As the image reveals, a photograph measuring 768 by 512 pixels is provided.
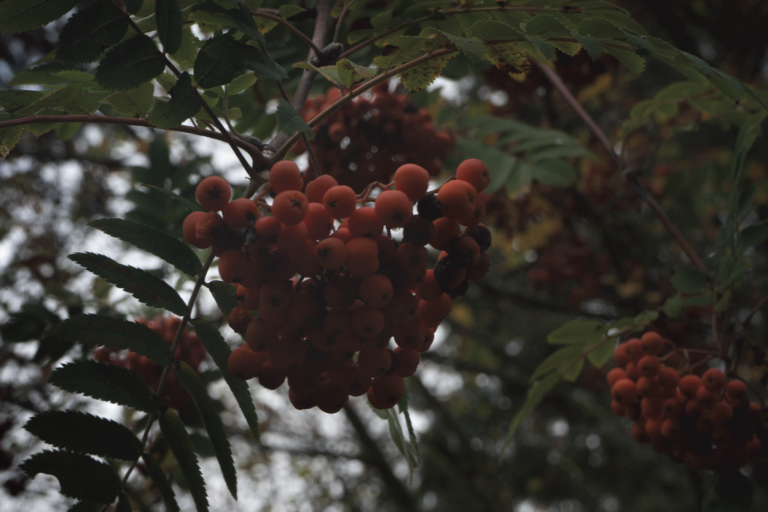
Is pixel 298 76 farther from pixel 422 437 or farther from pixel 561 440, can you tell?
pixel 561 440

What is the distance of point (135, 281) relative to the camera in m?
1.13

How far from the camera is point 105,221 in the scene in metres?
1.05

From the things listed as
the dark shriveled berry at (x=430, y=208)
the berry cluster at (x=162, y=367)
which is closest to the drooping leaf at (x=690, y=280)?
the dark shriveled berry at (x=430, y=208)

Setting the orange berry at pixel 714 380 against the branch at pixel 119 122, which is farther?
the orange berry at pixel 714 380

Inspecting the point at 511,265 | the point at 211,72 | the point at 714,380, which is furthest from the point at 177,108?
the point at 511,265

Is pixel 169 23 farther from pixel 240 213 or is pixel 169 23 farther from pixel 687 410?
pixel 687 410

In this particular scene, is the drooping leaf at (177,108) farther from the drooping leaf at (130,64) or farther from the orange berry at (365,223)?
the orange berry at (365,223)

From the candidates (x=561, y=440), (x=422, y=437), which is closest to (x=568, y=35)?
(x=422, y=437)

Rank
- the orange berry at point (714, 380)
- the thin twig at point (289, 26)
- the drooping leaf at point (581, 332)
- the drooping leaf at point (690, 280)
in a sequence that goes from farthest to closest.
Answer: the drooping leaf at point (581, 332), the drooping leaf at point (690, 280), the orange berry at point (714, 380), the thin twig at point (289, 26)

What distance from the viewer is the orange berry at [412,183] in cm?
106

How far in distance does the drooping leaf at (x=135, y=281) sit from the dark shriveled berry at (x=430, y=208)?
588mm

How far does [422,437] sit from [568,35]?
18.2ft

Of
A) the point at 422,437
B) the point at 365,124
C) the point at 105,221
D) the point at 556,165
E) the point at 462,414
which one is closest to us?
the point at 105,221

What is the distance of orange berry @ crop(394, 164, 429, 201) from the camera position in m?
1.06
